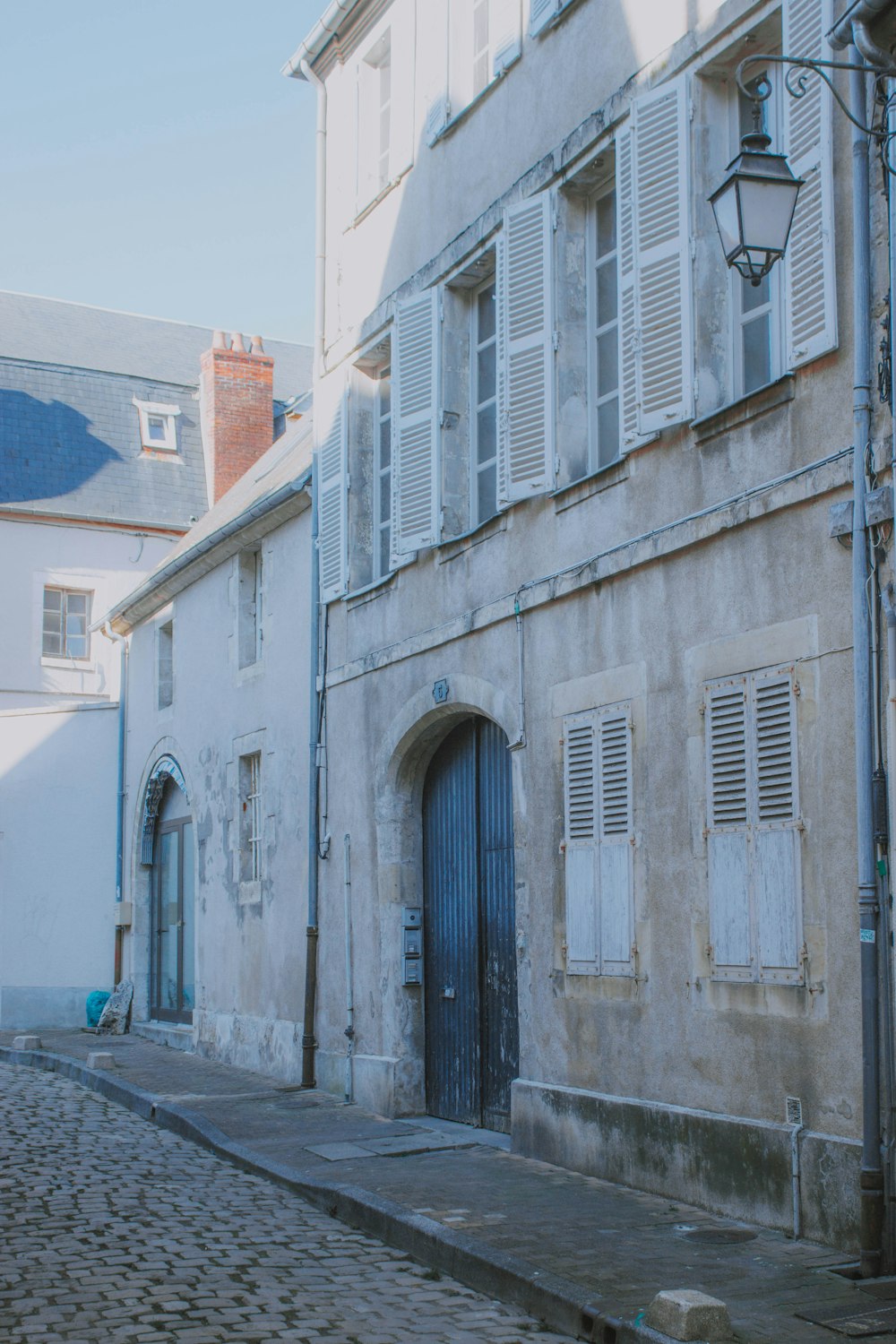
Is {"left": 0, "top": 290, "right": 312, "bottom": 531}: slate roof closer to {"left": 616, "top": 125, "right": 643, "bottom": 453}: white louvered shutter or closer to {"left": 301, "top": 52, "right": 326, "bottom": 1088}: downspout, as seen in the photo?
{"left": 301, "top": 52, "right": 326, "bottom": 1088}: downspout

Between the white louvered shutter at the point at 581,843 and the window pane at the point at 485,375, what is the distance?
9.23 feet

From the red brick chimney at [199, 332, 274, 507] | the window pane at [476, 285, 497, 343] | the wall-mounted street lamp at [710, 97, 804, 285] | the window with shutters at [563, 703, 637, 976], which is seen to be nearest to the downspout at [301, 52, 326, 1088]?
the window pane at [476, 285, 497, 343]

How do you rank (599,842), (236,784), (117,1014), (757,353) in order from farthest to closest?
(117,1014), (236,784), (599,842), (757,353)

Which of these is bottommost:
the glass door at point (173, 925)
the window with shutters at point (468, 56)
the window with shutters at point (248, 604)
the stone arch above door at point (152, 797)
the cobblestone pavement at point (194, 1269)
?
the cobblestone pavement at point (194, 1269)

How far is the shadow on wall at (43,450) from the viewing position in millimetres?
24672

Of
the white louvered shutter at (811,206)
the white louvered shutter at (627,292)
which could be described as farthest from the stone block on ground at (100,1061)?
the white louvered shutter at (811,206)

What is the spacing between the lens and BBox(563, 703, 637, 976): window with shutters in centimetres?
813

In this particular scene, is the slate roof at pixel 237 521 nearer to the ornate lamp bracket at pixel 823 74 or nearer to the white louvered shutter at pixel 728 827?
the white louvered shutter at pixel 728 827

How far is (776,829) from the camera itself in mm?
6910

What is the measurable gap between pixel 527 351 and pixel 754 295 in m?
1.97

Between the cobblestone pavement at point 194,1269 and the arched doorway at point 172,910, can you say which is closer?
the cobblestone pavement at point 194,1269

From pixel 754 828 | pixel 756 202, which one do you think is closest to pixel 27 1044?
pixel 754 828

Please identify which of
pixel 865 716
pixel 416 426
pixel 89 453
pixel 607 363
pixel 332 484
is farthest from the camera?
pixel 89 453

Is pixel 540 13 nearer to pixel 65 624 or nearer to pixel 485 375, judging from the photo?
pixel 485 375
